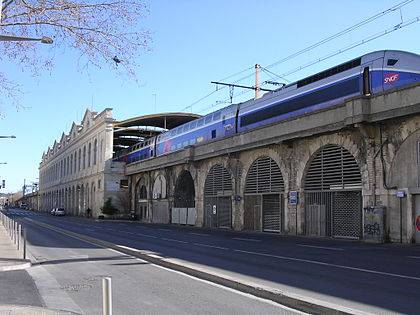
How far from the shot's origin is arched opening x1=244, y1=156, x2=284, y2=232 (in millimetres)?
35250

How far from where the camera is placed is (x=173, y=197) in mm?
55000

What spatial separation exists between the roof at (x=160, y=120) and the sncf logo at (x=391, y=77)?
55632mm

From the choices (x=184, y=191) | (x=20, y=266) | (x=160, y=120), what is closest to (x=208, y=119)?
(x=184, y=191)

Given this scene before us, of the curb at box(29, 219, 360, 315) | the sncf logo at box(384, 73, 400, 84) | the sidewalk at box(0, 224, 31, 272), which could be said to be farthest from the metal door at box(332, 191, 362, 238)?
the sidewalk at box(0, 224, 31, 272)

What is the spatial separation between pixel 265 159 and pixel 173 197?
65.1ft

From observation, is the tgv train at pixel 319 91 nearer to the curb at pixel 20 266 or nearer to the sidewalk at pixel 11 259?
the sidewalk at pixel 11 259

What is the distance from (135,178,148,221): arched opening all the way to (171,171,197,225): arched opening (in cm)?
1214

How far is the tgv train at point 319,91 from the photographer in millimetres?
24438

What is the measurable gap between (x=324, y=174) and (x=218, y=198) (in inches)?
590

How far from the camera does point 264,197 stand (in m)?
36.9

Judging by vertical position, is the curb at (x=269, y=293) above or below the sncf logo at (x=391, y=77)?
below

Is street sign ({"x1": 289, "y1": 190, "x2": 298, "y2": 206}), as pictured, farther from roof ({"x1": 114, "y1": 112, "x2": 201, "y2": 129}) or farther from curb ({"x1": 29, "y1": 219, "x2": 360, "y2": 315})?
roof ({"x1": 114, "y1": 112, "x2": 201, "y2": 129})

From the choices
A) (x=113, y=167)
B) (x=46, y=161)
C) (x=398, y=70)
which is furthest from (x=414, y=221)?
(x=46, y=161)

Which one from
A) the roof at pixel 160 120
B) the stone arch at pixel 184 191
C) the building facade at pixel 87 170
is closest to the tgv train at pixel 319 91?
the stone arch at pixel 184 191
